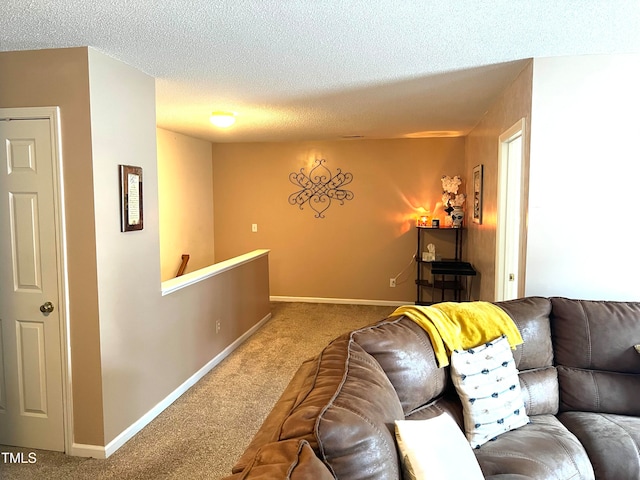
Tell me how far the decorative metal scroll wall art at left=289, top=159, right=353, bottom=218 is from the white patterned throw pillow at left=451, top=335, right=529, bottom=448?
4.26m

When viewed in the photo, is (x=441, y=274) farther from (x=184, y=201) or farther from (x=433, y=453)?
(x=433, y=453)

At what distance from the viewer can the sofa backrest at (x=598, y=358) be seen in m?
2.21

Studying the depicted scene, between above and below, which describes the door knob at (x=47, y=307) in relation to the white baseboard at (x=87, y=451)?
above

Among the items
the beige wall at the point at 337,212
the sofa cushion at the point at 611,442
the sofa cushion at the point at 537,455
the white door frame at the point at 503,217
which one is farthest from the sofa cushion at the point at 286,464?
the beige wall at the point at 337,212

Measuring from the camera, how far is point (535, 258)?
2.72m

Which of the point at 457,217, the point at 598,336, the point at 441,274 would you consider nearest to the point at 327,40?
the point at 598,336

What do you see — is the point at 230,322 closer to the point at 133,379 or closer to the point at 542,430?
the point at 133,379

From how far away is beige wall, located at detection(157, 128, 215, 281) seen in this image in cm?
518

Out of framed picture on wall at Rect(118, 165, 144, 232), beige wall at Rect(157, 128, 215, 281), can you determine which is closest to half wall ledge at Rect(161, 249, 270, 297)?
framed picture on wall at Rect(118, 165, 144, 232)

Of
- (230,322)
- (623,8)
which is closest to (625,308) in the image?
(623,8)

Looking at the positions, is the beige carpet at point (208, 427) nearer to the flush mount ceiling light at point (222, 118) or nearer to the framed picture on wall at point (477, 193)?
the framed picture on wall at point (477, 193)

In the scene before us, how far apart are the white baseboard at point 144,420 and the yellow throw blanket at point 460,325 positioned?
1.85 m

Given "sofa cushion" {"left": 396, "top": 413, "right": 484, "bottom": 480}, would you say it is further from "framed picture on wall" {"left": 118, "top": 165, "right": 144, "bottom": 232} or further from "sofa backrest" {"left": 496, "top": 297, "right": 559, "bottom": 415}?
"framed picture on wall" {"left": 118, "top": 165, "right": 144, "bottom": 232}

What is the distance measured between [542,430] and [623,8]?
6.25 ft
